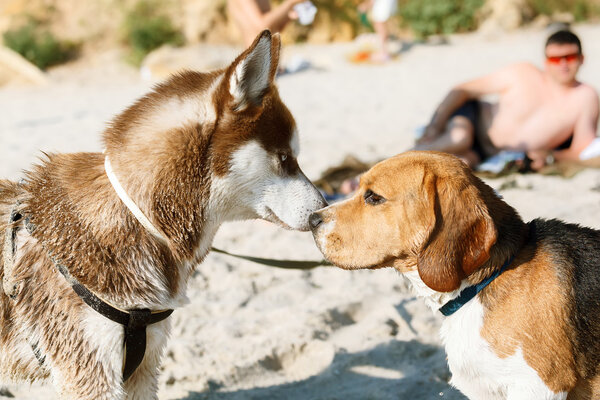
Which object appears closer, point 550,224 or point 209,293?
point 550,224

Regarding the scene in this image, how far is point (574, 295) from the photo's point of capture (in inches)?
108

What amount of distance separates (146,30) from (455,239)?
15456 millimetres

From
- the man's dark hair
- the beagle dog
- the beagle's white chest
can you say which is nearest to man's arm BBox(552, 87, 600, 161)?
the man's dark hair

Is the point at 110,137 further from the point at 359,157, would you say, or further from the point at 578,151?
the point at 578,151

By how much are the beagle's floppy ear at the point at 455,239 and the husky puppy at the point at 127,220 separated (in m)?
0.87

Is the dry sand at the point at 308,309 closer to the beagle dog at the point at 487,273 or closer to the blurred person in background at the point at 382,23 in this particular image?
the beagle dog at the point at 487,273

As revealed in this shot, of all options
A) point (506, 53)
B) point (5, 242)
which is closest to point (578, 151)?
point (5, 242)

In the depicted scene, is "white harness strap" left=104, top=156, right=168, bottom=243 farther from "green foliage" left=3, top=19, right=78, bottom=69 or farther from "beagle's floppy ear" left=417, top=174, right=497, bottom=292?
"green foliage" left=3, top=19, right=78, bottom=69

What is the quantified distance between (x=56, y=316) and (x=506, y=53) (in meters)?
14.1

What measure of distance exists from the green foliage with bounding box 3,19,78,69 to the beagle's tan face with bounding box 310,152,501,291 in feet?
48.0

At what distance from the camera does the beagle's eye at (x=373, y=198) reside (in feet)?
9.95

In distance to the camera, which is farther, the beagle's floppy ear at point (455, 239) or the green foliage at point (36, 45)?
the green foliage at point (36, 45)

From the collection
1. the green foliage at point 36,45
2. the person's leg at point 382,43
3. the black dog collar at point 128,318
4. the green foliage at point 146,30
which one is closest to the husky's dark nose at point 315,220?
the black dog collar at point 128,318

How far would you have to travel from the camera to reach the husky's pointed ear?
2.70 metres
